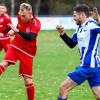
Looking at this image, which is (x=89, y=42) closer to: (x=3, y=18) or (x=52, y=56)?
(x=3, y=18)

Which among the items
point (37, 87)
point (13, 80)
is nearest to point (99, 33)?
point (37, 87)

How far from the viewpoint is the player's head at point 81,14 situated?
898cm

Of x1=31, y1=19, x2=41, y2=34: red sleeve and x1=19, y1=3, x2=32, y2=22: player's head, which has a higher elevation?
x1=19, y1=3, x2=32, y2=22: player's head

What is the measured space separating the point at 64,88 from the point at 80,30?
1087 millimetres

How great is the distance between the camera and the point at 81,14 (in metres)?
8.99

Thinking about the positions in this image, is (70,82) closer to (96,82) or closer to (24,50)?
(96,82)

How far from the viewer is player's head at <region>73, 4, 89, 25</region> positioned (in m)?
8.98

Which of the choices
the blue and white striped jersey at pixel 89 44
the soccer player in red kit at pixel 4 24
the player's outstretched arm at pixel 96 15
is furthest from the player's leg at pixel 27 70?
the soccer player in red kit at pixel 4 24

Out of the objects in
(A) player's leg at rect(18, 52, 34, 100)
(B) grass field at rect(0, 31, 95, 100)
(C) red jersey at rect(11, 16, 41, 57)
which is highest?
(C) red jersey at rect(11, 16, 41, 57)

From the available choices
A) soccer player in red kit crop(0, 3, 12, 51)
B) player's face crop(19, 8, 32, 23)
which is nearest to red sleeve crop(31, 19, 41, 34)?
player's face crop(19, 8, 32, 23)

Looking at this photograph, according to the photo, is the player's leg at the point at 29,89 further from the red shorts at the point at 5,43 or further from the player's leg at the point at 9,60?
the red shorts at the point at 5,43

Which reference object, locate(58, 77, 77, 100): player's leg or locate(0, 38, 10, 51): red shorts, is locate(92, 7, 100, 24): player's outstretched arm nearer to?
locate(58, 77, 77, 100): player's leg

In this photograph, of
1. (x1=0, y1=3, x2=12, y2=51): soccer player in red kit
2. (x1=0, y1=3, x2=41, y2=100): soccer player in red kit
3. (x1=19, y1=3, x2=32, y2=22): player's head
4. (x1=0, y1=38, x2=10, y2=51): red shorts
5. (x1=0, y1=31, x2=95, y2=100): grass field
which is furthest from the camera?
(x1=0, y1=38, x2=10, y2=51): red shorts

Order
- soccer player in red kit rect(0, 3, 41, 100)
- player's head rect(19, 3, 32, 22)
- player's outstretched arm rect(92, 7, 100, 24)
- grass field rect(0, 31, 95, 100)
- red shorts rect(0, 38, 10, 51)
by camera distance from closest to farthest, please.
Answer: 1. player's outstretched arm rect(92, 7, 100, 24)
2. player's head rect(19, 3, 32, 22)
3. soccer player in red kit rect(0, 3, 41, 100)
4. grass field rect(0, 31, 95, 100)
5. red shorts rect(0, 38, 10, 51)
